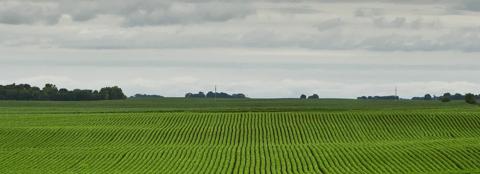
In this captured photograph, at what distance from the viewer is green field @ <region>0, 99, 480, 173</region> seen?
206 ft

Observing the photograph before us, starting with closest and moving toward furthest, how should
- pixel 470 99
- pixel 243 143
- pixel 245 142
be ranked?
1. pixel 243 143
2. pixel 245 142
3. pixel 470 99

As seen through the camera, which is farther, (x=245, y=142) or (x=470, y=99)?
(x=470, y=99)

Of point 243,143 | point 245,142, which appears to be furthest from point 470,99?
point 243,143

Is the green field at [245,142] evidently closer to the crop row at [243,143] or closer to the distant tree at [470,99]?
the crop row at [243,143]

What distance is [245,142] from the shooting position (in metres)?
86.7

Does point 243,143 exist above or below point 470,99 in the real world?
below

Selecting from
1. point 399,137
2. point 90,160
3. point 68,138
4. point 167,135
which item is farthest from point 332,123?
point 90,160

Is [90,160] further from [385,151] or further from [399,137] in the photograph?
[399,137]

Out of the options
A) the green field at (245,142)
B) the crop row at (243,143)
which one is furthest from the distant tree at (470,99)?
the crop row at (243,143)

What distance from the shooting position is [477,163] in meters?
63.3

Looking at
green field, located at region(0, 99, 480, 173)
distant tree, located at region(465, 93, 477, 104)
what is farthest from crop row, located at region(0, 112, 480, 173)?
distant tree, located at region(465, 93, 477, 104)

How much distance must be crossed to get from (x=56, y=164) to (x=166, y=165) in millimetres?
7589

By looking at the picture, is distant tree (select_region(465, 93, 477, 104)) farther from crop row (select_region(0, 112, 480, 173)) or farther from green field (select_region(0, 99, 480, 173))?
crop row (select_region(0, 112, 480, 173))

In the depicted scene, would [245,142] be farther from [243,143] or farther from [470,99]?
[470,99]
